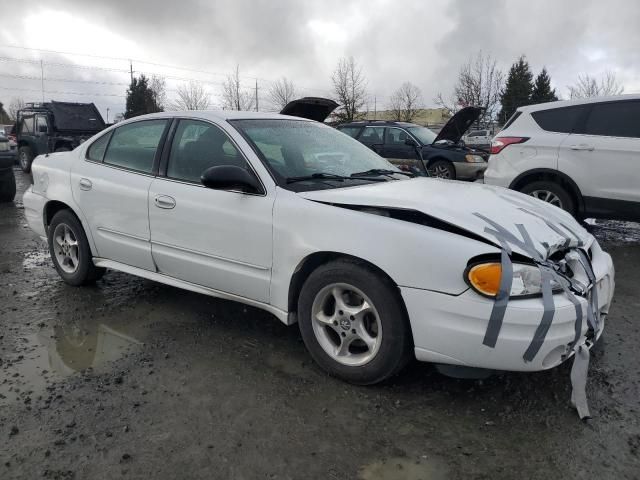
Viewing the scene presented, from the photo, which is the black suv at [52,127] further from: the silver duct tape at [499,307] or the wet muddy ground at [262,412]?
the silver duct tape at [499,307]

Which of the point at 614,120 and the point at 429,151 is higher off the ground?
the point at 614,120

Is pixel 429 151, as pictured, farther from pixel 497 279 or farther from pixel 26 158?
pixel 26 158

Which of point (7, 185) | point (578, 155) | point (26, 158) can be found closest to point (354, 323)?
point (578, 155)

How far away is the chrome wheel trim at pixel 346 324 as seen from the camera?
2.78 meters

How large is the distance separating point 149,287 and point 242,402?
7.42 ft

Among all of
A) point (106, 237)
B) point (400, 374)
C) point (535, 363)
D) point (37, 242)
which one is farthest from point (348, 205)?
point (37, 242)

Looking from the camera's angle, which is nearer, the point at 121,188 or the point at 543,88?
the point at 121,188

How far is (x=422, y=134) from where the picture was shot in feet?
39.6

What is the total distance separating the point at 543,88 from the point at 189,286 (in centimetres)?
5261

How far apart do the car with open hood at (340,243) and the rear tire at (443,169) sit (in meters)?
7.71

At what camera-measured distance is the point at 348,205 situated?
2846 mm

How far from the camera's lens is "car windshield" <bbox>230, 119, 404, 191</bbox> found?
328 cm

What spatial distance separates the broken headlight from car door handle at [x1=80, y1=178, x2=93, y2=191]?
3.17 m

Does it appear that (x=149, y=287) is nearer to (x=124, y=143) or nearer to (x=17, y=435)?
(x=124, y=143)
